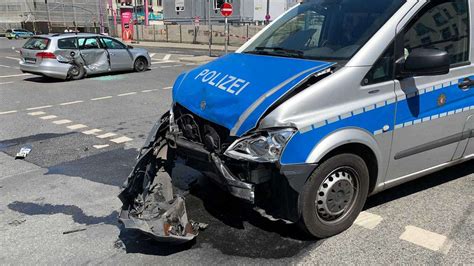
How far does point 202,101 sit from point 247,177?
82 cm

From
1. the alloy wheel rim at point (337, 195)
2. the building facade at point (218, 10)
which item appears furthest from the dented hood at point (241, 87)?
the building facade at point (218, 10)

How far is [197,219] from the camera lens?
3924 millimetres

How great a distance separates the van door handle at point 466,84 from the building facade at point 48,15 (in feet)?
220

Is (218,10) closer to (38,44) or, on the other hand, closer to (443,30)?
(38,44)

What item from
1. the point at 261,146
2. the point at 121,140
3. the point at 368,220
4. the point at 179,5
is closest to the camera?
the point at 261,146

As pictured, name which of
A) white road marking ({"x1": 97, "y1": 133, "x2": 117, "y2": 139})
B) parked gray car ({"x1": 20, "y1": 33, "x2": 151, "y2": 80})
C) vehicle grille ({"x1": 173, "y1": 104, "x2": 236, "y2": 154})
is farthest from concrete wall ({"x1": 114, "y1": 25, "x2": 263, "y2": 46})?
vehicle grille ({"x1": 173, "y1": 104, "x2": 236, "y2": 154})

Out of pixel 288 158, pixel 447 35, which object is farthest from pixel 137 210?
pixel 447 35

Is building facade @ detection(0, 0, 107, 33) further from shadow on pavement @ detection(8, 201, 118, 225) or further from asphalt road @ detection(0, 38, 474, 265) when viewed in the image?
shadow on pavement @ detection(8, 201, 118, 225)

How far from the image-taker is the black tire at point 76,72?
14.1 metres

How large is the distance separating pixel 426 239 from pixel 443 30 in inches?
74.0

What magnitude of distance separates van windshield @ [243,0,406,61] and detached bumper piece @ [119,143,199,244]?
5.12ft

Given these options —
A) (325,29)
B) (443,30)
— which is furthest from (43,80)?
(443,30)

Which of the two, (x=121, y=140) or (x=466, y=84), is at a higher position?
(x=466, y=84)

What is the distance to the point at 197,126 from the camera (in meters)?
3.60
